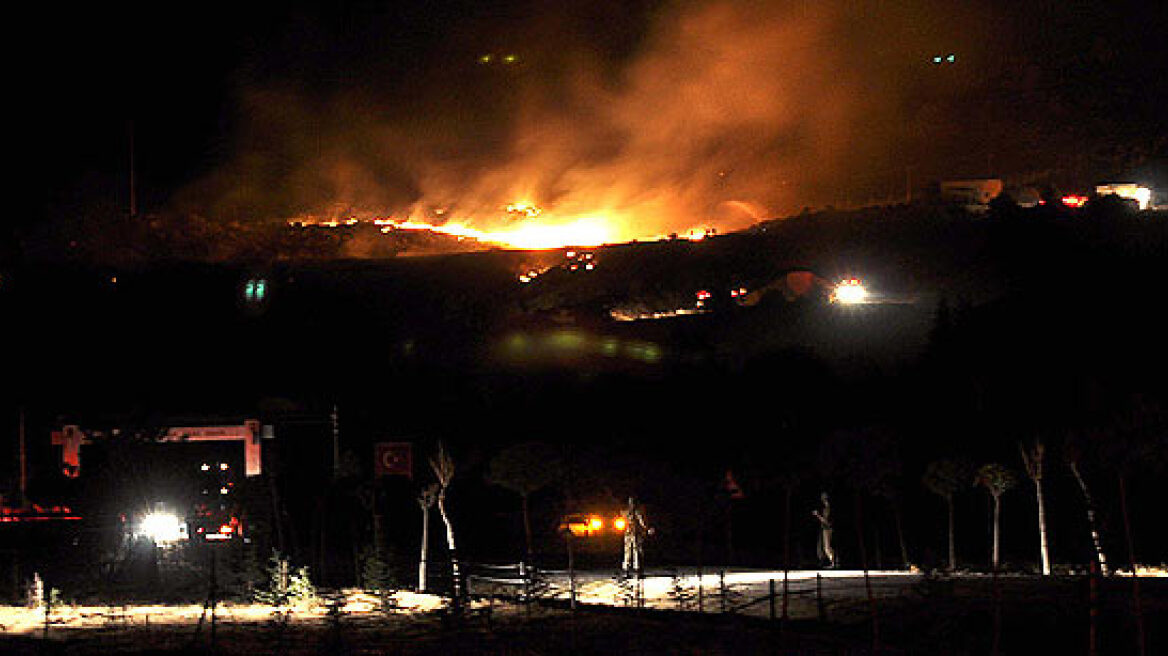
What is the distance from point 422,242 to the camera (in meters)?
95.0

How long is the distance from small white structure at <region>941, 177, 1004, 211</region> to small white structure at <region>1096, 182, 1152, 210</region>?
6662mm

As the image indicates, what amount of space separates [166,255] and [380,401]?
52535mm

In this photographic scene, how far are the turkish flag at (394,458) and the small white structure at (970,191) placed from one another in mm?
63205

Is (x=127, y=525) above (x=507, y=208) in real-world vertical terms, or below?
below

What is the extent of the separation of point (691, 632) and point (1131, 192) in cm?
7441

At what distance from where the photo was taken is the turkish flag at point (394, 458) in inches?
1091

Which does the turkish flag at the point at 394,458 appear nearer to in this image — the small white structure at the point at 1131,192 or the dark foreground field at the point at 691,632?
the dark foreground field at the point at 691,632

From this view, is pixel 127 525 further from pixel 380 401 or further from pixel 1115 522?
pixel 1115 522

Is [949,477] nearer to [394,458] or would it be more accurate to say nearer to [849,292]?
[394,458]

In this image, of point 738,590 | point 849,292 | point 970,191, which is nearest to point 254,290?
point 849,292

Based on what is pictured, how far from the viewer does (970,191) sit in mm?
88312

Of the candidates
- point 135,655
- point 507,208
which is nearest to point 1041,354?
point 135,655

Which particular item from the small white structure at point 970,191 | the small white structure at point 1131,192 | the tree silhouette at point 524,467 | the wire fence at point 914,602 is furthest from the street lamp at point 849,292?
the wire fence at point 914,602

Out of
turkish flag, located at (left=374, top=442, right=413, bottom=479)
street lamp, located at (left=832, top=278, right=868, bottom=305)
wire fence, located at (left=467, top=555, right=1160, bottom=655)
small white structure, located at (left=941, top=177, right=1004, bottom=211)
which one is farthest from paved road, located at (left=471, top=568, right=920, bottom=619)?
small white structure, located at (left=941, top=177, right=1004, bottom=211)
